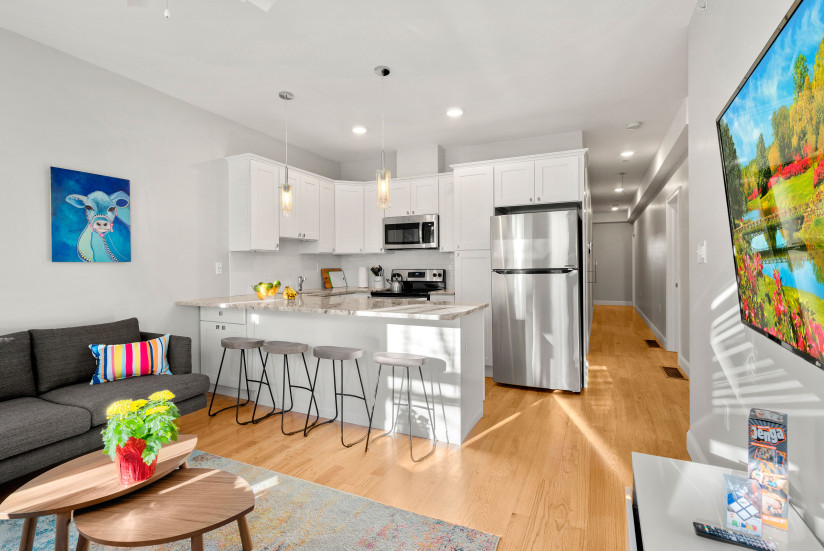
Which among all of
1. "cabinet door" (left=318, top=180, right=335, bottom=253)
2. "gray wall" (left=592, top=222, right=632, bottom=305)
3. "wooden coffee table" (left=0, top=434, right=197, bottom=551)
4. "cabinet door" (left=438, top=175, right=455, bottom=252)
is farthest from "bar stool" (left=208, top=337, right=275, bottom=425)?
"gray wall" (left=592, top=222, right=632, bottom=305)

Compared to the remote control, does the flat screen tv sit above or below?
above

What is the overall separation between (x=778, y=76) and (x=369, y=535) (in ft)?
7.14

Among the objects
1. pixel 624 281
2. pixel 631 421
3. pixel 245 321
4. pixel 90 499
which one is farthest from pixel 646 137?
pixel 624 281

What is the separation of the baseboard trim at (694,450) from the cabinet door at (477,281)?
212 centimetres

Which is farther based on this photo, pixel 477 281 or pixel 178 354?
pixel 477 281

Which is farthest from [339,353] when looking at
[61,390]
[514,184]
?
[514,184]

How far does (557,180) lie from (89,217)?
4.20m

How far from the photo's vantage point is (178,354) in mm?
3139

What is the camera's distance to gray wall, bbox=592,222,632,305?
11180 mm

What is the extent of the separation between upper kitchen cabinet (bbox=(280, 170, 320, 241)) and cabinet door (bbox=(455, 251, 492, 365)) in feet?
6.01

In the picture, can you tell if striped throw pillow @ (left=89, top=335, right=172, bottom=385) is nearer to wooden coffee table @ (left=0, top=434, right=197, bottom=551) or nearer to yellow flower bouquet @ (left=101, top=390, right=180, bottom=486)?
wooden coffee table @ (left=0, top=434, right=197, bottom=551)

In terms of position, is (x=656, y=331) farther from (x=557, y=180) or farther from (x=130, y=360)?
(x=130, y=360)

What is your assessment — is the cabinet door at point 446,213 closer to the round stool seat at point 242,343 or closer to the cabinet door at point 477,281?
the cabinet door at point 477,281

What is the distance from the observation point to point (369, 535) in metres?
1.82
